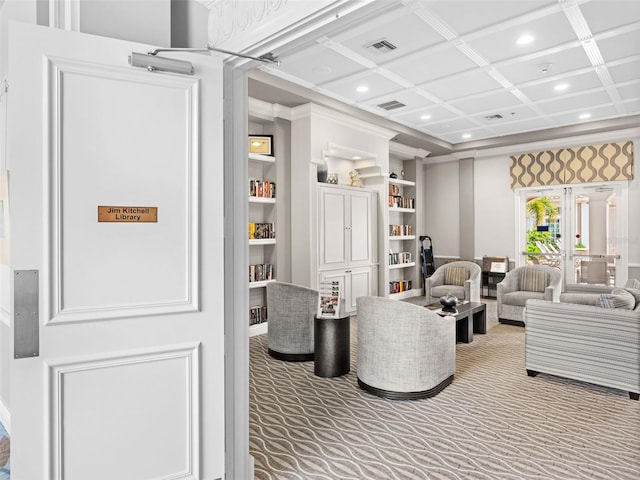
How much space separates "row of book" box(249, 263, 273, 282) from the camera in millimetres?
5688

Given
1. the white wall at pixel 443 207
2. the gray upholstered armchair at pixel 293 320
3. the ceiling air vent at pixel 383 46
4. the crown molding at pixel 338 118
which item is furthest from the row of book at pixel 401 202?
the gray upholstered armchair at pixel 293 320

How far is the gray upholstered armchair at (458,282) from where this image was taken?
6371 mm

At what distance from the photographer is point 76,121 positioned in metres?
1.71

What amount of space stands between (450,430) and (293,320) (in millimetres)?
1986

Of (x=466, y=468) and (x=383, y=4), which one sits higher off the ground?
(x=383, y=4)

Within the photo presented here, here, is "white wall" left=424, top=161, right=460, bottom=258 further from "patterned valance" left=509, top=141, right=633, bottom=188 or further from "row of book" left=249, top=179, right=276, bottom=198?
"row of book" left=249, top=179, right=276, bottom=198

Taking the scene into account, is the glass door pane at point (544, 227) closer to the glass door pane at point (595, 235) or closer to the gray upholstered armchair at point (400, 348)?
the glass door pane at point (595, 235)

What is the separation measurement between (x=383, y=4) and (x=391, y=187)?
7.12m

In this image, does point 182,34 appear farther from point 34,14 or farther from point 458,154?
point 458,154

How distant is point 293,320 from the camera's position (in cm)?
439

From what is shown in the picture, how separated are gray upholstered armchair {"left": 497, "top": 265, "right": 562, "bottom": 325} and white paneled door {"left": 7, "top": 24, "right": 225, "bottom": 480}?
199 inches

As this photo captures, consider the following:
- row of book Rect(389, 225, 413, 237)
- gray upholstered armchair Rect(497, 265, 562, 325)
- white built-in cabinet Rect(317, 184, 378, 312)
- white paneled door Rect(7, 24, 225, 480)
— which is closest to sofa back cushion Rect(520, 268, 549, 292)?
gray upholstered armchair Rect(497, 265, 562, 325)

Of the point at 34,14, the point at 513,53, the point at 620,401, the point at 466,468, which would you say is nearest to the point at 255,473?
the point at 466,468

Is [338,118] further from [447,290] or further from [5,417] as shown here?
[5,417]
